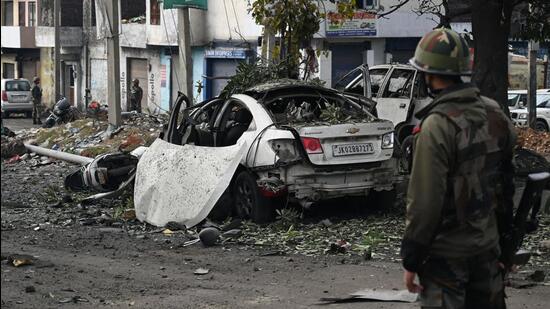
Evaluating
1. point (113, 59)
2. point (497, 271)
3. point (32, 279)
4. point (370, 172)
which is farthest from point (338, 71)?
point (497, 271)

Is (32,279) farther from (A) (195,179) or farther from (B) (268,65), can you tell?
(B) (268,65)

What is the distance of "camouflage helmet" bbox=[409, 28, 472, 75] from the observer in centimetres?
421

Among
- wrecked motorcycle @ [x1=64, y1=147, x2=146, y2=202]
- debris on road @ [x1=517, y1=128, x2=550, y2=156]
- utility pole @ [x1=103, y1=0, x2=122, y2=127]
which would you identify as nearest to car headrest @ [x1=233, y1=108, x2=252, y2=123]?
wrecked motorcycle @ [x1=64, y1=147, x2=146, y2=202]

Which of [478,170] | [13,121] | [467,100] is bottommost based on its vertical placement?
[13,121]

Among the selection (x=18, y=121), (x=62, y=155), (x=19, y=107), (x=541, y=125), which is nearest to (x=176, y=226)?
(x=62, y=155)

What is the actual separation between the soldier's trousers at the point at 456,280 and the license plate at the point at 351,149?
605cm

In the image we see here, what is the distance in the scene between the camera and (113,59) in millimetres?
23641

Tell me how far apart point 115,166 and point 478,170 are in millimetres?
9655

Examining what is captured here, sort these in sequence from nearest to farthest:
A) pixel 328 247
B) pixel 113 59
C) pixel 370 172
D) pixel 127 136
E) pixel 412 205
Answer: pixel 412 205 < pixel 328 247 < pixel 370 172 < pixel 127 136 < pixel 113 59

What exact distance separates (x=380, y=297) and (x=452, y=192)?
2988 mm

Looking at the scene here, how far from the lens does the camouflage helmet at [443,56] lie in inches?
166

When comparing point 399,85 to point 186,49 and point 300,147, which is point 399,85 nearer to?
point 300,147

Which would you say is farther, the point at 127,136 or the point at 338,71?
the point at 338,71

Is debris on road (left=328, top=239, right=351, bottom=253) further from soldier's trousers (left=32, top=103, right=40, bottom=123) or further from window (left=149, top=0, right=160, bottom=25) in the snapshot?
window (left=149, top=0, right=160, bottom=25)
